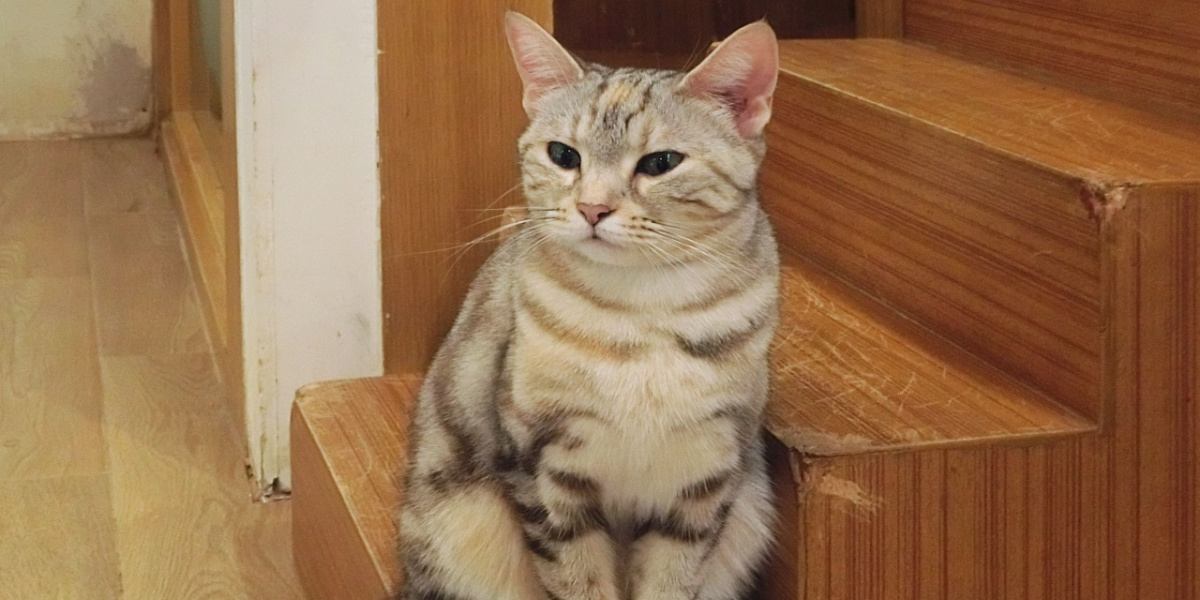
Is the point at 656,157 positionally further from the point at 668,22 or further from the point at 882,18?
the point at 668,22

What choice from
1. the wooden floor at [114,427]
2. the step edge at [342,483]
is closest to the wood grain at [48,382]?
the wooden floor at [114,427]

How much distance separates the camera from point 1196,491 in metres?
1.15

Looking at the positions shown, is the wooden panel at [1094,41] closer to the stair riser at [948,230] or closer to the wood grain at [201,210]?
the stair riser at [948,230]

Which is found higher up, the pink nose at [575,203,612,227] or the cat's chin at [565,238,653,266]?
the pink nose at [575,203,612,227]

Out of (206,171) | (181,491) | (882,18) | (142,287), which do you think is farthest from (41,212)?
(882,18)

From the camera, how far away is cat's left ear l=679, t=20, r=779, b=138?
113 cm

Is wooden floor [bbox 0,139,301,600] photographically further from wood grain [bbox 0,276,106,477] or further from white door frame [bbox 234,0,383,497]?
white door frame [bbox 234,0,383,497]

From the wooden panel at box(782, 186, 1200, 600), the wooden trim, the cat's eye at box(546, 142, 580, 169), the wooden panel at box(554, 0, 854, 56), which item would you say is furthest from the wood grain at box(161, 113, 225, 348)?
the wooden panel at box(782, 186, 1200, 600)

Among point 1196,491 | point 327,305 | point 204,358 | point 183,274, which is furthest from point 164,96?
point 1196,491

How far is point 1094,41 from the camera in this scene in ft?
4.74

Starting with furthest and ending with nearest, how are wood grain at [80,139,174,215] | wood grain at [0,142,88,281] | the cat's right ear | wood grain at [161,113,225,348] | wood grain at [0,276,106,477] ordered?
wood grain at [80,139,174,215]
wood grain at [0,142,88,281]
wood grain at [161,113,225,348]
wood grain at [0,276,106,477]
the cat's right ear

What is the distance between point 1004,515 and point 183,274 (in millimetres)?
2112

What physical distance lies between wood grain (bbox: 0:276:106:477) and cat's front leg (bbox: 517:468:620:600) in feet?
3.56

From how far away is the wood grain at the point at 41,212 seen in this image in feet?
9.50
